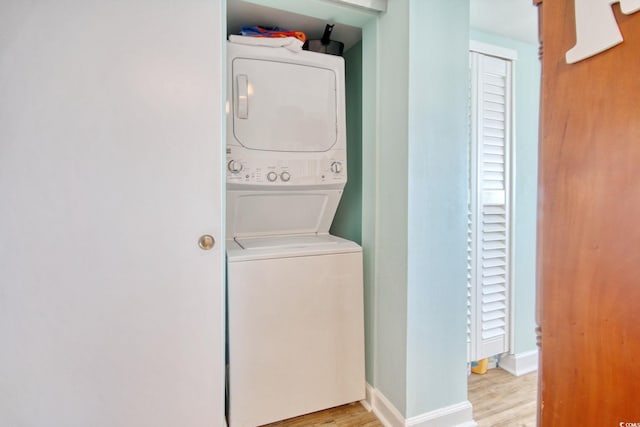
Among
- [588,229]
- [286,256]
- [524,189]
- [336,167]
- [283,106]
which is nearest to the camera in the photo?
[588,229]

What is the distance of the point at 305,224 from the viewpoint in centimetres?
203

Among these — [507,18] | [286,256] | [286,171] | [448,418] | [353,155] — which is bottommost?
[448,418]

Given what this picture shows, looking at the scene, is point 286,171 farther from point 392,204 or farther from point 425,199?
point 425,199

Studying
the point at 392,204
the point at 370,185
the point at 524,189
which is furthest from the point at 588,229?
the point at 524,189

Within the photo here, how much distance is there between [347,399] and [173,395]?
0.89 metres

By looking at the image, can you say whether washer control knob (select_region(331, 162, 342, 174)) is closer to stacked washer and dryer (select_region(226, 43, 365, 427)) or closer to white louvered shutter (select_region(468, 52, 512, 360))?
stacked washer and dryer (select_region(226, 43, 365, 427))

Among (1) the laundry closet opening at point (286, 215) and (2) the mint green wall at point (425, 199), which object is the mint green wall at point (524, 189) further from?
(1) the laundry closet opening at point (286, 215)

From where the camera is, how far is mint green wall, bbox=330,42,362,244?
2021 mm

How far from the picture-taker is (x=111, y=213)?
126 centimetres

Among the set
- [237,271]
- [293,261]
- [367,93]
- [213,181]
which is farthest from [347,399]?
[367,93]

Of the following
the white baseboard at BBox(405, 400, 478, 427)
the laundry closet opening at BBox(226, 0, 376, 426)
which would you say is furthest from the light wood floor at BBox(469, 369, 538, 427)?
the laundry closet opening at BBox(226, 0, 376, 426)

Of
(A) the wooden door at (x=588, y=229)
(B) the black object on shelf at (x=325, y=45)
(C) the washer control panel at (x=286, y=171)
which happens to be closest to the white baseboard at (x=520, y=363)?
(A) the wooden door at (x=588, y=229)

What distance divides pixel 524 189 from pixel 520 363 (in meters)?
1.18

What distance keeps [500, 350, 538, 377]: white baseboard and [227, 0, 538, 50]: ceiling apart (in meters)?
2.11
